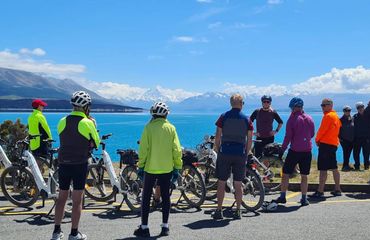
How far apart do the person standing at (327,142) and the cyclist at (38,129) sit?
236 inches

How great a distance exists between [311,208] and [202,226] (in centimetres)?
258

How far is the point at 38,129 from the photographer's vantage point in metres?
9.26

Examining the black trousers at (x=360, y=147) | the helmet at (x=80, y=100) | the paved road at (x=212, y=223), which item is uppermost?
the helmet at (x=80, y=100)

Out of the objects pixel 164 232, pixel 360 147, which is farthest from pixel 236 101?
pixel 360 147

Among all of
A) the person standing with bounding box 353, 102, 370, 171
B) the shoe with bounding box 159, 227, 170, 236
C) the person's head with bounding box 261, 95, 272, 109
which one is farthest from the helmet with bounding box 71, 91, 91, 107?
the person standing with bounding box 353, 102, 370, 171

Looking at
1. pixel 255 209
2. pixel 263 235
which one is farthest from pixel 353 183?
pixel 263 235

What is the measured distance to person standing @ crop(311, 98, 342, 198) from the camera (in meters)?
9.53

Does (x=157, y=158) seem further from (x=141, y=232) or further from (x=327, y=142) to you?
(x=327, y=142)

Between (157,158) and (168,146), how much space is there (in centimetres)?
25

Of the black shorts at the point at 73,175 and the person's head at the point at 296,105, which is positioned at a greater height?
the person's head at the point at 296,105

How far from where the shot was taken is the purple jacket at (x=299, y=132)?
8766mm

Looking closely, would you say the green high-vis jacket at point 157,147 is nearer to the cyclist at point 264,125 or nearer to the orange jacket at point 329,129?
the orange jacket at point 329,129

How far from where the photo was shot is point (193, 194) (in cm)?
852

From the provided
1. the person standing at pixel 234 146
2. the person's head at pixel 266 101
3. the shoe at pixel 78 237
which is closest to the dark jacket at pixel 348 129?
the person's head at pixel 266 101
